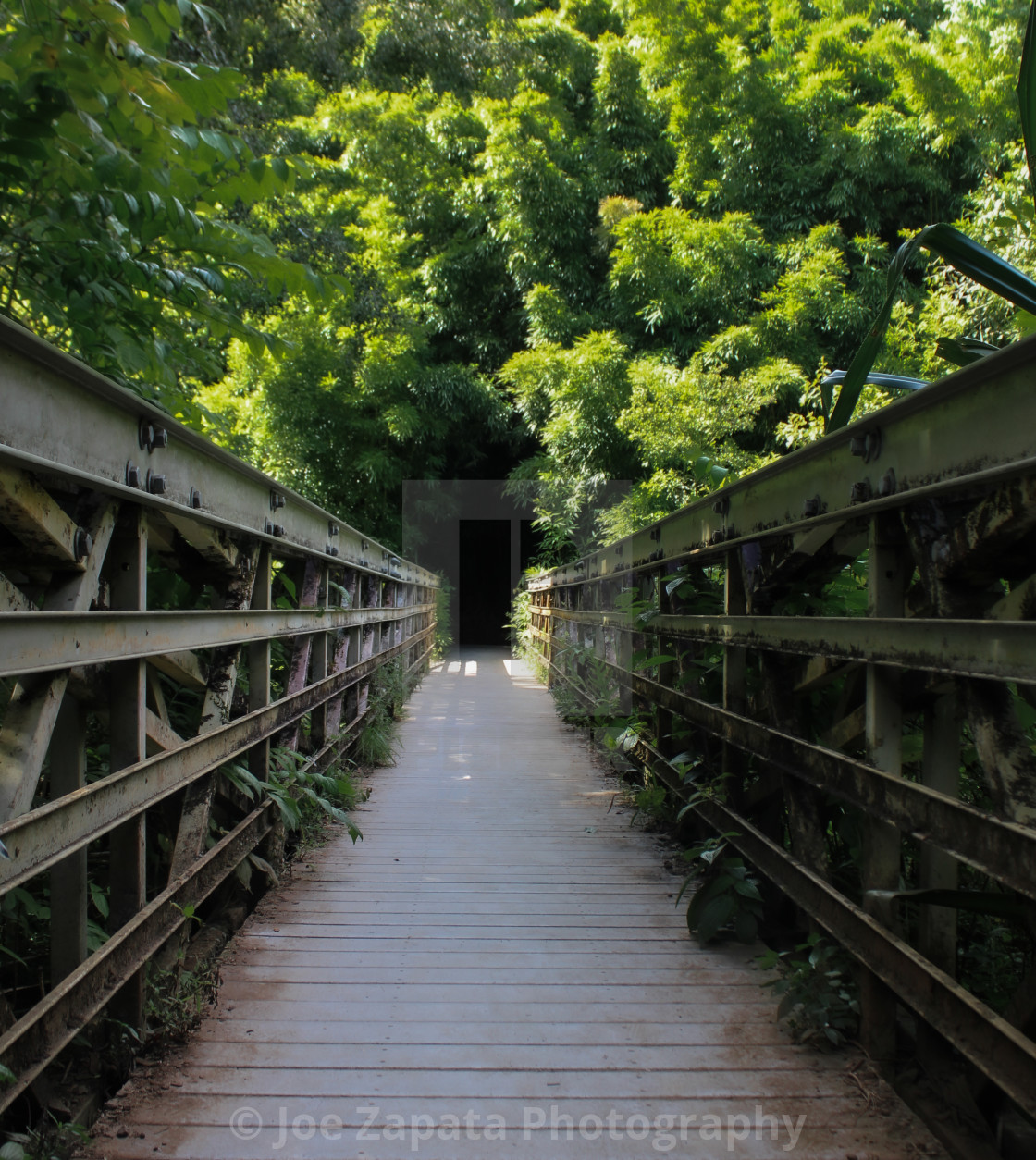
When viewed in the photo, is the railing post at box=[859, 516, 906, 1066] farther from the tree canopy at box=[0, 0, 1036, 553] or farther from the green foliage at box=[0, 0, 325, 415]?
the tree canopy at box=[0, 0, 1036, 553]

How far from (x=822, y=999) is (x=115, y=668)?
155 cm

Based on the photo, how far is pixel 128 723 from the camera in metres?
1.65

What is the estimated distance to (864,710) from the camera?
67.3 inches

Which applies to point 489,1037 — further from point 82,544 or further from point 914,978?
point 82,544

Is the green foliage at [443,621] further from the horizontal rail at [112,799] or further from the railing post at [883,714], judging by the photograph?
the railing post at [883,714]

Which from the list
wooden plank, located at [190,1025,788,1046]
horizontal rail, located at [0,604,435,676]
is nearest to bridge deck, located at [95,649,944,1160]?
wooden plank, located at [190,1025,788,1046]

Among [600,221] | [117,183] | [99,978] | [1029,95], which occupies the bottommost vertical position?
[99,978]

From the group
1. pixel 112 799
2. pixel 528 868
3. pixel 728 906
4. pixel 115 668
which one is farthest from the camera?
pixel 528 868

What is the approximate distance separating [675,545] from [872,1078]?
1831mm

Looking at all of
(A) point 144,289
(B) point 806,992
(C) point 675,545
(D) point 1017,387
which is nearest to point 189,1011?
(B) point 806,992

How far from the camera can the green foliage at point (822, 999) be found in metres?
1.71

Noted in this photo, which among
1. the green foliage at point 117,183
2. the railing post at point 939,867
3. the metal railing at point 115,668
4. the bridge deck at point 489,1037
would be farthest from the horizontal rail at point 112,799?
the railing post at point 939,867

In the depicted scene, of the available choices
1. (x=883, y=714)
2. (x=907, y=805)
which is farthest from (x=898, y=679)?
(x=907, y=805)

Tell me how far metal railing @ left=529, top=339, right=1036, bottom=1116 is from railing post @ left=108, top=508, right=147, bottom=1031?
138cm
